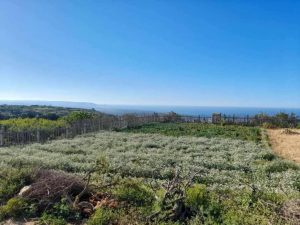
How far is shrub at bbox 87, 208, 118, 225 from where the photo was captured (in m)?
5.36

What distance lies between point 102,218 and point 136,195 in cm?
110

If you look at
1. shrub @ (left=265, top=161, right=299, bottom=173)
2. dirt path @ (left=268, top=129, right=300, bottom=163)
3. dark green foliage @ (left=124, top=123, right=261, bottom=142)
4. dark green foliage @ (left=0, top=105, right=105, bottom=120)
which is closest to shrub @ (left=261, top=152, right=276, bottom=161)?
dirt path @ (left=268, top=129, right=300, bottom=163)

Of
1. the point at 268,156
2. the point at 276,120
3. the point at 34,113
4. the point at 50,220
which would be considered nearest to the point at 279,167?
the point at 268,156

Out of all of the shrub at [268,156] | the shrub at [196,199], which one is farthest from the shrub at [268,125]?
the shrub at [196,199]

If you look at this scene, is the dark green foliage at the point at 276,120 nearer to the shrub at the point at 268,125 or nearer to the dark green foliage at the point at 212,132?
the shrub at the point at 268,125

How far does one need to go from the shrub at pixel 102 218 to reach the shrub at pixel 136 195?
655mm

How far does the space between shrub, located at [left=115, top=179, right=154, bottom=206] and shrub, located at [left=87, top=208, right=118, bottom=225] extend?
2.15 ft

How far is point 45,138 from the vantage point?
65.8 ft

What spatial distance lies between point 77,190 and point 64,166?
Answer: 3954mm

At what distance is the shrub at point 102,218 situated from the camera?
5.36 m

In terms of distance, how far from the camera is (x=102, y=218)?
5.43m

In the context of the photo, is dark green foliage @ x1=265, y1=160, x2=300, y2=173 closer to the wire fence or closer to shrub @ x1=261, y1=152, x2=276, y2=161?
shrub @ x1=261, y1=152, x2=276, y2=161

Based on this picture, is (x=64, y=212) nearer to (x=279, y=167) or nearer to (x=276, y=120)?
(x=279, y=167)

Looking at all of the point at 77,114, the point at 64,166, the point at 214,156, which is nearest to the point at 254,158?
the point at 214,156
